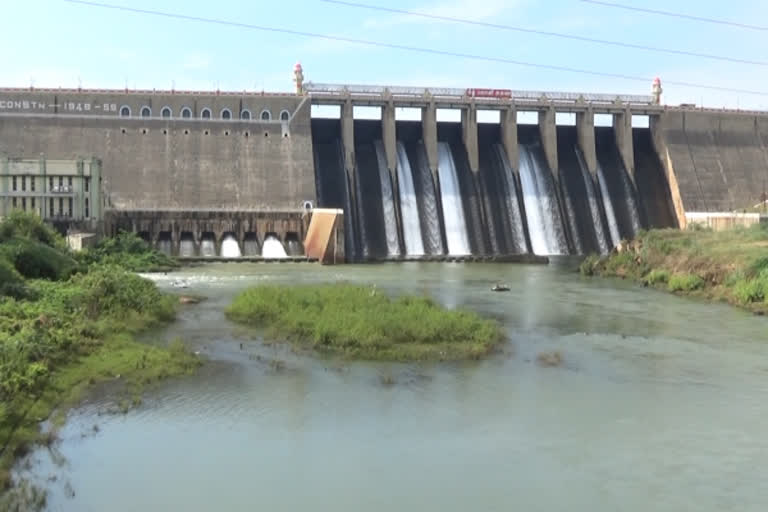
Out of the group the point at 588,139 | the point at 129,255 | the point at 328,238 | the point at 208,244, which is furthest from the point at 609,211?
the point at 129,255

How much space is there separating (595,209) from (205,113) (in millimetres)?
20423

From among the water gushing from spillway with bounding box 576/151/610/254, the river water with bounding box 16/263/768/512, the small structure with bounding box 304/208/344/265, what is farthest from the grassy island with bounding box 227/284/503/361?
the water gushing from spillway with bounding box 576/151/610/254

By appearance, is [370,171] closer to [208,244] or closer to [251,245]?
[251,245]

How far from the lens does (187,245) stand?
34.8 metres

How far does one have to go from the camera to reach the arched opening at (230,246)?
34562 mm

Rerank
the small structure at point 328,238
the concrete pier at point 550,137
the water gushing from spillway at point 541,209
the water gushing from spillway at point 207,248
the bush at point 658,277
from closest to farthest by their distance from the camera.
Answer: the bush at point 658,277, the small structure at point 328,238, the water gushing from spillway at point 207,248, the water gushing from spillway at point 541,209, the concrete pier at point 550,137

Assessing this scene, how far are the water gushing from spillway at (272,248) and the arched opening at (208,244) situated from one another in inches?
85.0

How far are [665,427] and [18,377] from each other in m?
8.48

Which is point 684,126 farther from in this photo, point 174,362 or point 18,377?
point 18,377

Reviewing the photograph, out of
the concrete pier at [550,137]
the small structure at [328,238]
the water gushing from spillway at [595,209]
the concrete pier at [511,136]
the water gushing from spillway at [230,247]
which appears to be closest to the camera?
the small structure at [328,238]

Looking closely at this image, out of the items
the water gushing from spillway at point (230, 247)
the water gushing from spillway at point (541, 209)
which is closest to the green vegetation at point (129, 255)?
the water gushing from spillway at point (230, 247)

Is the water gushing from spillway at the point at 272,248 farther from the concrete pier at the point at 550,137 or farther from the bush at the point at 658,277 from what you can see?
the bush at the point at 658,277

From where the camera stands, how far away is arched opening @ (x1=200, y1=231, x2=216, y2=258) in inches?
1369

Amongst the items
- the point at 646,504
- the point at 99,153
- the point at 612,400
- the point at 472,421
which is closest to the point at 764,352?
the point at 612,400
